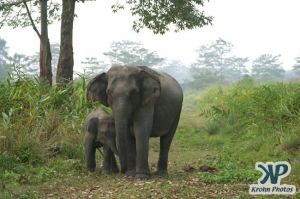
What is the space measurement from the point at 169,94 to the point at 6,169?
2.77 m

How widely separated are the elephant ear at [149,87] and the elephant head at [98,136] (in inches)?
31.0

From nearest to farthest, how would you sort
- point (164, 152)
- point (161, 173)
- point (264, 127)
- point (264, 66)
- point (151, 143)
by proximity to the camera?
point (161, 173)
point (164, 152)
point (264, 127)
point (151, 143)
point (264, 66)

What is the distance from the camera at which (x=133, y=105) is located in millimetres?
7457

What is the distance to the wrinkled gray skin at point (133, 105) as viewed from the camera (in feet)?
24.0

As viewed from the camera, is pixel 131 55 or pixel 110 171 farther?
pixel 131 55

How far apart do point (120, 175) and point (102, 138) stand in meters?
0.67

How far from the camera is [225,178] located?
714 centimetres

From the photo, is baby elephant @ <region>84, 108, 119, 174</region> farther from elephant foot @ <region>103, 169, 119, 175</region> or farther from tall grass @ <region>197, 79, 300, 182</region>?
tall grass @ <region>197, 79, 300, 182</region>

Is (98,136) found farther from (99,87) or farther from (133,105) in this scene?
(133,105)

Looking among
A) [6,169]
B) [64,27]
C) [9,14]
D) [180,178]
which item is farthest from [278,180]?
[9,14]

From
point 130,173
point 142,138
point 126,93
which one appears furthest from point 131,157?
point 126,93

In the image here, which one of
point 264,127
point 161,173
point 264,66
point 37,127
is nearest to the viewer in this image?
point 161,173

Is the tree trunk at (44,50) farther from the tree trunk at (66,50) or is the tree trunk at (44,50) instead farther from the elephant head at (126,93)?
the elephant head at (126,93)

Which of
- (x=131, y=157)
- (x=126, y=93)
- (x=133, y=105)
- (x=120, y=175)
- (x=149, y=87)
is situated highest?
(x=149, y=87)
